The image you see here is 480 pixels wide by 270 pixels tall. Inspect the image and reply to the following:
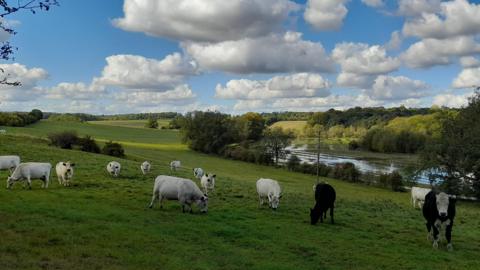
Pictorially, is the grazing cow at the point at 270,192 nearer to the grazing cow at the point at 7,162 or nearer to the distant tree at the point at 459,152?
the grazing cow at the point at 7,162

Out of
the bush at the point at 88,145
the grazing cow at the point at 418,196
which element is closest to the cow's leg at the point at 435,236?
the grazing cow at the point at 418,196

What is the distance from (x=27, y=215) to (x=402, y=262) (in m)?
12.4

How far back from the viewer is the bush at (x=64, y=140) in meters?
62.8

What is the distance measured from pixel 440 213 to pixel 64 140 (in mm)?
58274

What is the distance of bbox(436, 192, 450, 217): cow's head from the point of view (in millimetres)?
15328

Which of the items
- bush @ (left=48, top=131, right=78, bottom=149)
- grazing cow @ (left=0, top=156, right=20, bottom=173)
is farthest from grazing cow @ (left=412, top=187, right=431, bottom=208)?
bush @ (left=48, top=131, right=78, bottom=149)

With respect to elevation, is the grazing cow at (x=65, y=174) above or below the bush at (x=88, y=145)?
above

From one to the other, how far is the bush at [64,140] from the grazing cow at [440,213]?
56029 mm

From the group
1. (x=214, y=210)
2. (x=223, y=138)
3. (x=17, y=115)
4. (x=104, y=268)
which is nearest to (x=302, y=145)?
(x=223, y=138)

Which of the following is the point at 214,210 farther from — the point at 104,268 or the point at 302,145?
the point at 302,145

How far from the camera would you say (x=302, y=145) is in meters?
146

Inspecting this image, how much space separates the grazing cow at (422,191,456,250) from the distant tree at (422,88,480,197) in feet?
114

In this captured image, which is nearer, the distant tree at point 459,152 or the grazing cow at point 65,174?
the grazing cow at point 65,174

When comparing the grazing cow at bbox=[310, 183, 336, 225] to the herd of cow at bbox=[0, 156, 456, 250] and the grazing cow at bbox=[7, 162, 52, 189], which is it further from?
the grazing cow at bbox=[7, 162, 52, 189]
